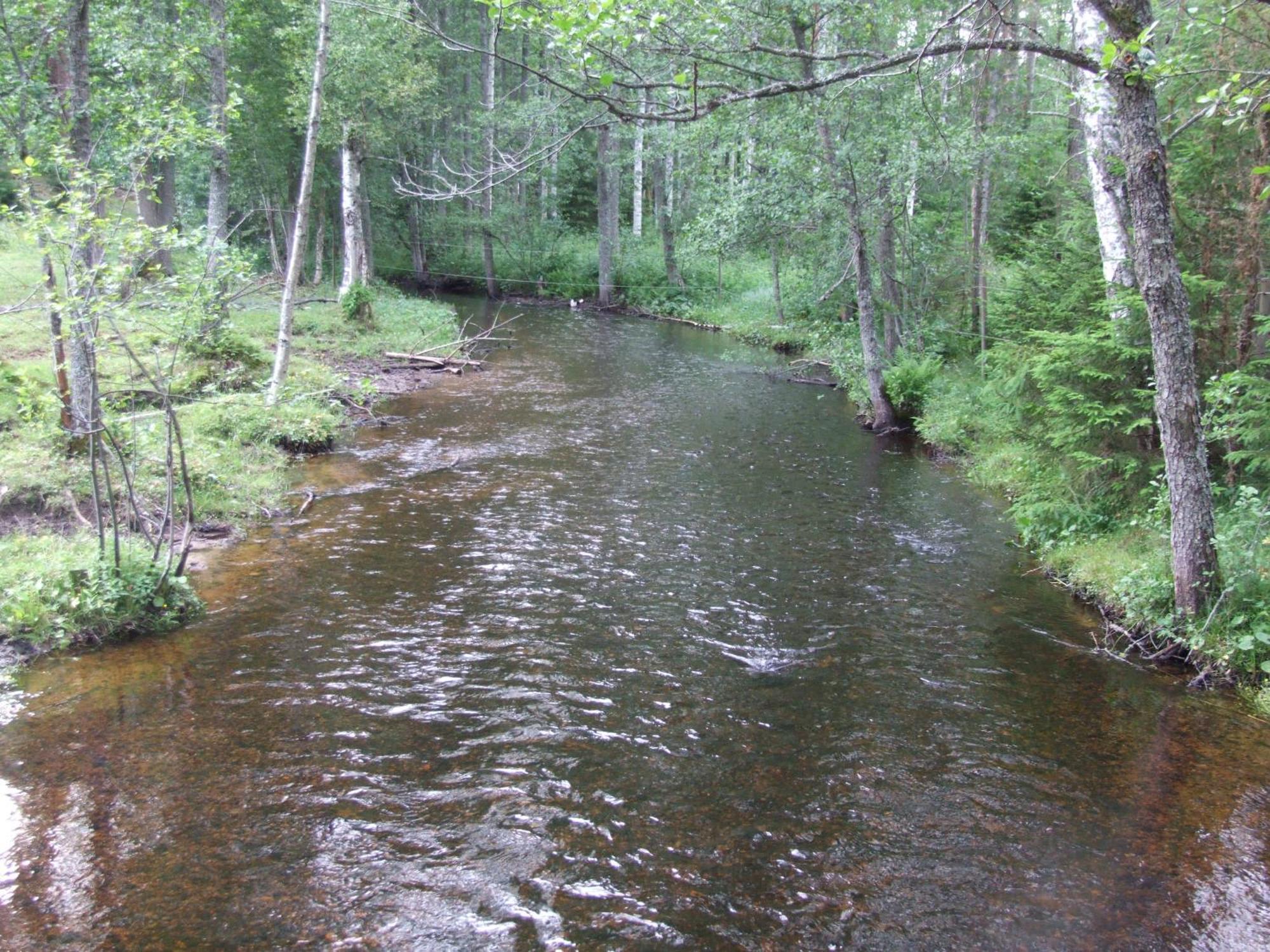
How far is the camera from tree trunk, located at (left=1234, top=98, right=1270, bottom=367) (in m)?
7.66

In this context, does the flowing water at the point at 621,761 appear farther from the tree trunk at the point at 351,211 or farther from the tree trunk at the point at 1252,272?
the tree trunk at the point at 351,211

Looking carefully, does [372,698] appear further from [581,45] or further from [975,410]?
[975,410]

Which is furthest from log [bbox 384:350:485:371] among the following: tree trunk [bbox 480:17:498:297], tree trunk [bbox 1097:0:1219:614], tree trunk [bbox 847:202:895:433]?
tree trunk [bbox 1097:0:1219:614]

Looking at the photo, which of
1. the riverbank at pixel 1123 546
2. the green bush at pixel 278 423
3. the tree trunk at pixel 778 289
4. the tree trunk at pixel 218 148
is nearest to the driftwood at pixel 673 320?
the tree trunk at pixel 778 289

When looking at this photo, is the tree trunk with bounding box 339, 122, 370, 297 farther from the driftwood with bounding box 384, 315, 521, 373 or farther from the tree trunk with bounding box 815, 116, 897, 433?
the tree trunk with bounding box 815, 116, 897, 433

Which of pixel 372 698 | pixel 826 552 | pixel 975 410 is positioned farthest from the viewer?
pixel 975 410

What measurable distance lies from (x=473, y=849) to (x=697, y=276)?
33.4 m

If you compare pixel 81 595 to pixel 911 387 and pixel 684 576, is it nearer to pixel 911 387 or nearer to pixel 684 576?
pixel 684 576

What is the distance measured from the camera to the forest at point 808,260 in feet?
21.1

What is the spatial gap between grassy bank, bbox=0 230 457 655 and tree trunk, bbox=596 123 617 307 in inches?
691

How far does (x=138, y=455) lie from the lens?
830 cm

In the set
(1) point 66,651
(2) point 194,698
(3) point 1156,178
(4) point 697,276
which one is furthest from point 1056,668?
(4) point 697,276

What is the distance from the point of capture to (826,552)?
30.7 ft

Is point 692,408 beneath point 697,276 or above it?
beneath
